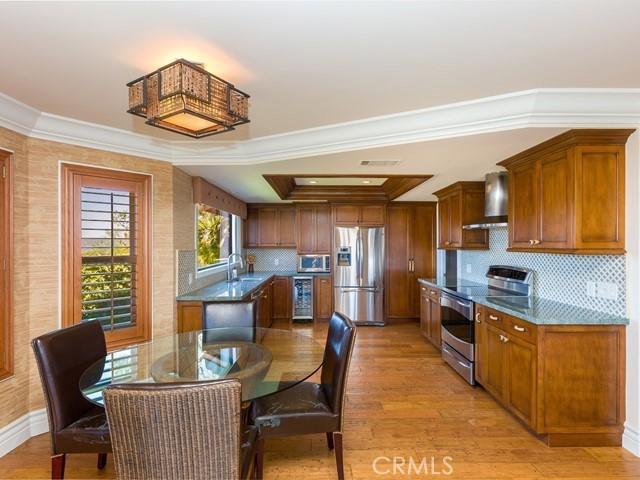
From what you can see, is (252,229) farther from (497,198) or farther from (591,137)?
(591,137)

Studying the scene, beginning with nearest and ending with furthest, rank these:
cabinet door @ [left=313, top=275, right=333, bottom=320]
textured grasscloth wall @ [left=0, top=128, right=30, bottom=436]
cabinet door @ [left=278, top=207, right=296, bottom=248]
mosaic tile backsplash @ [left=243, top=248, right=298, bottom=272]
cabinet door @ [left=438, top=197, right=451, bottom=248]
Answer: textured grasscloth wall @ [left=0, top=128, right=30, bottom=436] → cabinet door @ [left=438, top=197, right=451, bottom=248] → cabinet door @ [left=313, top=275, right=333, bottom=320] → cabinet door @ [left=278, top=207, right=296, bottom=248] → mosaic tile backsplash @ [left=243, top=248, right=298, bottom=272]

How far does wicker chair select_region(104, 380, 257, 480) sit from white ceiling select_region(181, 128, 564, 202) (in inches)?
84.2

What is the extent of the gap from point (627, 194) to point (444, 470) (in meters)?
2.18

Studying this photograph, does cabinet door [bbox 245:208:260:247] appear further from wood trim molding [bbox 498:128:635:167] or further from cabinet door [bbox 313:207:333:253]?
wood trim molding [bbox 498:128:635:167]

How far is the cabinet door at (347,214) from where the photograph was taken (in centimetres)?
566

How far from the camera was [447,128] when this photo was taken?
2.34 m

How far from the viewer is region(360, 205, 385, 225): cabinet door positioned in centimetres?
564

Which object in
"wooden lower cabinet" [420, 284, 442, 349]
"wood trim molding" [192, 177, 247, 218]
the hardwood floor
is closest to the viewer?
the hardwood floor

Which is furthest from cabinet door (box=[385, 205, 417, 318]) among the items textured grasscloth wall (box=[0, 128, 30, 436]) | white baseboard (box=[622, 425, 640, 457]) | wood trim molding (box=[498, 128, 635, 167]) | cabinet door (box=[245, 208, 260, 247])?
textured grasscloth wall (box=[0, 128, 30, 436])

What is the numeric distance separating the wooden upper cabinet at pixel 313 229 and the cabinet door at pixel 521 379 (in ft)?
12.2

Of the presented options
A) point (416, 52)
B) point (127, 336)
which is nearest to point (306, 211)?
point (127, 336)

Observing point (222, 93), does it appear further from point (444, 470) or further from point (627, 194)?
point (627, 194)

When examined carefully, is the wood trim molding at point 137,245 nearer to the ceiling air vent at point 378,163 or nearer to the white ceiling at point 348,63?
the white ceiling at point 348,63

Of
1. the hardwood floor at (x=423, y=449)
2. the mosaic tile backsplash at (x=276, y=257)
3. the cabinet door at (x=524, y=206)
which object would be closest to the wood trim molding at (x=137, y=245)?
the hardwood floor at (x=423, y=449)
